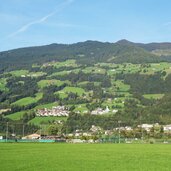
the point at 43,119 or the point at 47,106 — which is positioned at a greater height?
the point at 47,106

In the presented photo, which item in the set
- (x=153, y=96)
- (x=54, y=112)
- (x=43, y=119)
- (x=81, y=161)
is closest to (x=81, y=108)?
(x=54, y=112)

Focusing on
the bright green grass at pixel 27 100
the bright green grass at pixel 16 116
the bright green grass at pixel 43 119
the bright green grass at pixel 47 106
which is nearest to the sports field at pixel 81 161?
the bright green grass at pixel 43 119

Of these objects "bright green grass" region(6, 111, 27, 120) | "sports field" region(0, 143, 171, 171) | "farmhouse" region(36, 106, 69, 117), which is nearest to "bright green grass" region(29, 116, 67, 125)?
"farmhouse" region(36, 106, 69, 117)

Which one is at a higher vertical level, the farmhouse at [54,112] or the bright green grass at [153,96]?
the bright green grass at [153,96]

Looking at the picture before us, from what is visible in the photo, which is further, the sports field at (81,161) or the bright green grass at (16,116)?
the bright green grass at (16,116)

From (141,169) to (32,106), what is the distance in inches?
6057

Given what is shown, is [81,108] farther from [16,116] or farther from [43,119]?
[16,116]

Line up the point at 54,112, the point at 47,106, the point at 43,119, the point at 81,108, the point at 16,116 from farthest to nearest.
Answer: the point at 47,106
the point at 81,108
the point at 54,112
the point at 16,116
the point at 43,119

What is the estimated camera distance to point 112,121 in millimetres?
155375

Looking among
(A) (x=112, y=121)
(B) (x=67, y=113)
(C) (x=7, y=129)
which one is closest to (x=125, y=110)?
(A) (x=112, y=121)

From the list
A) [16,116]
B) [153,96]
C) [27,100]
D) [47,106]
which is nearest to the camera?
[16,116]

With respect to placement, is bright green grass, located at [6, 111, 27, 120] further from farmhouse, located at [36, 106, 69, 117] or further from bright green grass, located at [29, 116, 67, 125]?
bright green grass, located at [29, 116, 67, 125]

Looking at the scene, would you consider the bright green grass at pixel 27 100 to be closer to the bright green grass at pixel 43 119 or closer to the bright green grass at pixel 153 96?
the bright green grass at pixel 43 119

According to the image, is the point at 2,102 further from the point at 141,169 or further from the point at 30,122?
the point at 141,169
